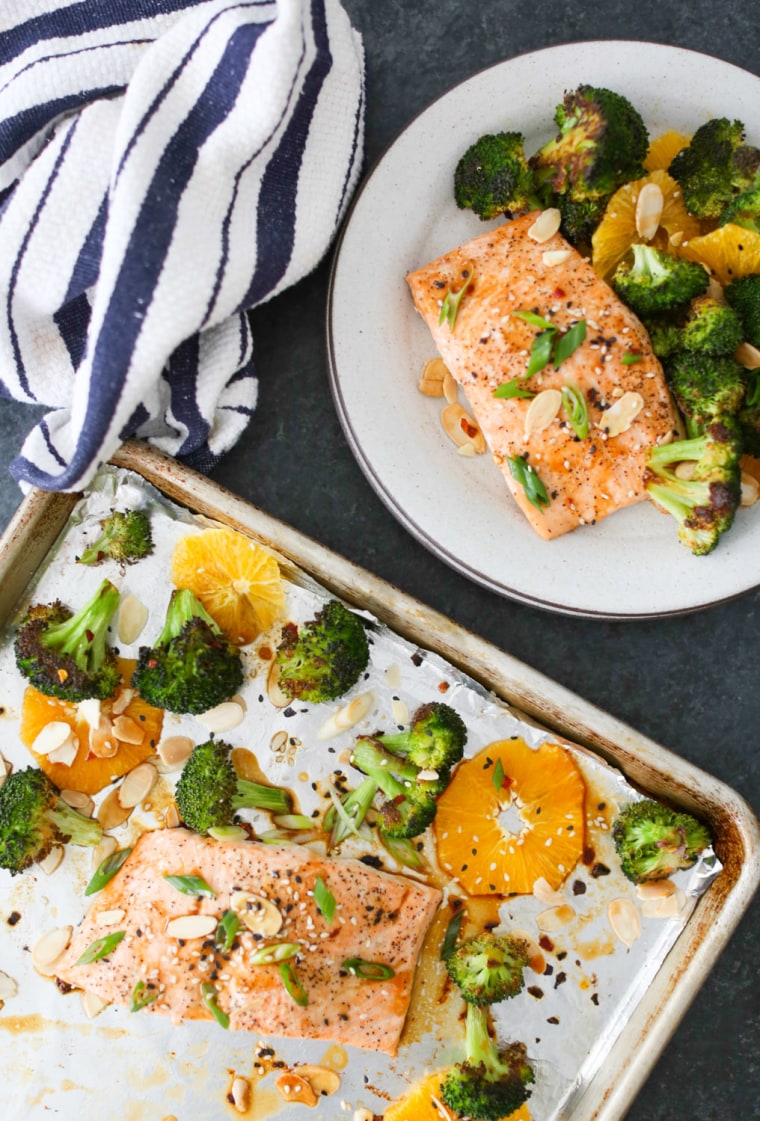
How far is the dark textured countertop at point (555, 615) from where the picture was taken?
2.48m

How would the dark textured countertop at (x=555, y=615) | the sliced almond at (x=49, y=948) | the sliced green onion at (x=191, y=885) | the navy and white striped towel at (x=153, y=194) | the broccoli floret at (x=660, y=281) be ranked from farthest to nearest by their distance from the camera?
the dark textured countertop at (x=555, y=615) < the sliced almond at (x=49, y=948) < the sliced green onion at (x=191, y=885) < the broccoli floret at (x=660, y=281) < the navy and white striped towel at (x=153, y=194)

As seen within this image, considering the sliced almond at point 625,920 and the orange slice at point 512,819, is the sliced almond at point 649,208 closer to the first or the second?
the orange slice at point 512,819

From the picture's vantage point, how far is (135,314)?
A: 81.0 inches

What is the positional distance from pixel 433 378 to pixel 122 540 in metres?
0.97

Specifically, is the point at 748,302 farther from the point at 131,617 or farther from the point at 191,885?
the point at 191,885

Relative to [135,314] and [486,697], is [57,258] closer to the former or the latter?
[135,314]

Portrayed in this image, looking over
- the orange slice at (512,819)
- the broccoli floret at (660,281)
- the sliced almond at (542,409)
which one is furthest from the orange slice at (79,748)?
the broccoli floret at (660,281)

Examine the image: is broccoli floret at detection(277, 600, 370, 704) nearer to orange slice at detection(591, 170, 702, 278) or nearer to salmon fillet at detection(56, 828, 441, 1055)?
salmon fillet at detection(56, 828, 441, 1055)

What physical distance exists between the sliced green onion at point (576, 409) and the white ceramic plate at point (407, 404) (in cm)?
29

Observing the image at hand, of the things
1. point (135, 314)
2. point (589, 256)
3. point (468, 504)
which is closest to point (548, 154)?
point (589, 256)

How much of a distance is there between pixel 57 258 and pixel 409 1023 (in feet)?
7.41

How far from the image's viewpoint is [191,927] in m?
2.27

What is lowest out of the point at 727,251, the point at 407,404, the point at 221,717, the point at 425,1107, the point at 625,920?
the point at 425,1107

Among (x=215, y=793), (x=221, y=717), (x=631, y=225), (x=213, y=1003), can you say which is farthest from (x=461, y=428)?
(x=213, y=1003)
